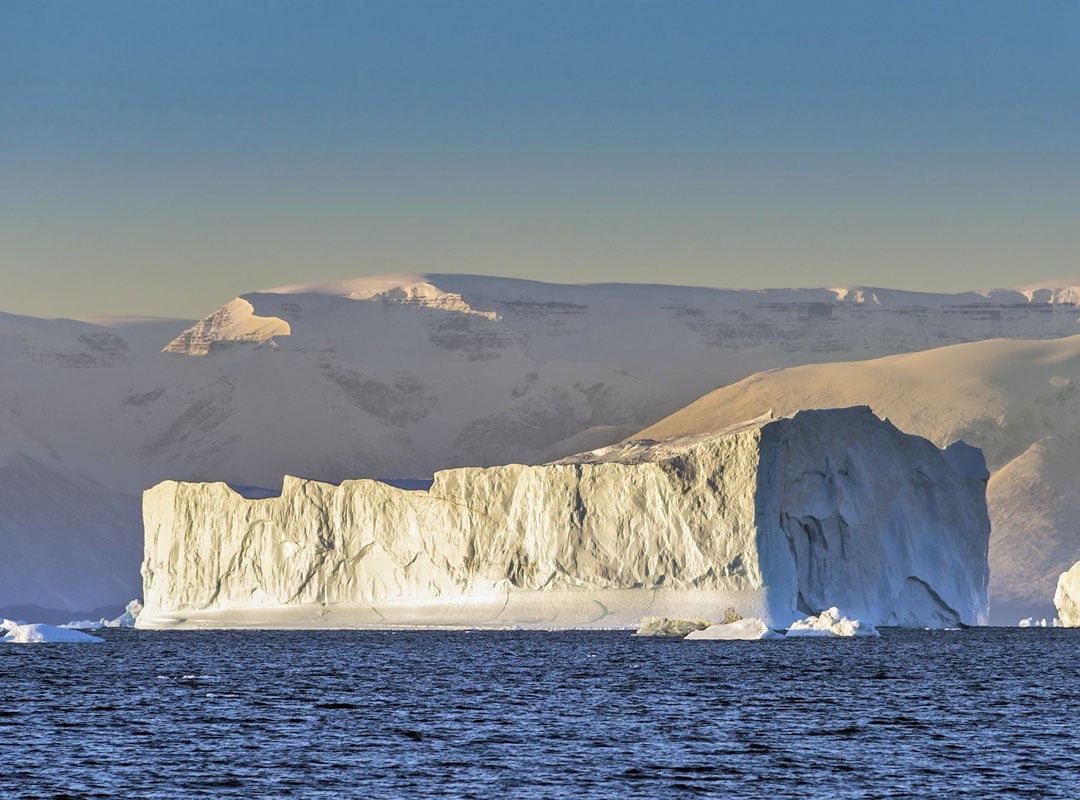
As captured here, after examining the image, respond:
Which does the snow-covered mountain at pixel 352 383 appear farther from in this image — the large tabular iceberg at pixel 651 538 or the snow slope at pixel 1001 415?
the large tabular iceberg at pixel 651 538

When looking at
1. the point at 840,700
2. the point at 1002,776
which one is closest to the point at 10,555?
the point at 840,700

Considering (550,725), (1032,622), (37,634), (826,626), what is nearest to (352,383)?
(1032,622)

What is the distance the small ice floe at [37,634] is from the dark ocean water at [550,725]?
16.2 meters

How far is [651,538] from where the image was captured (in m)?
61.4

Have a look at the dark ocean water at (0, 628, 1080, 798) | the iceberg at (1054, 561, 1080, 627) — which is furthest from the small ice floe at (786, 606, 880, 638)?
the iceberg at (1054, 561, 1080, 627)

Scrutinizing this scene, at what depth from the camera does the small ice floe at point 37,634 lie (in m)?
71.2

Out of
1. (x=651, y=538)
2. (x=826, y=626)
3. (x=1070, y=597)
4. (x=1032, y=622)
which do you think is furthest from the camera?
(x=1032, y=622)

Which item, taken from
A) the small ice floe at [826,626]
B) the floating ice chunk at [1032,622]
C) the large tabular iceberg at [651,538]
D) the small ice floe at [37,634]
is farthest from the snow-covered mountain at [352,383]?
the small ice floe at [826,626]

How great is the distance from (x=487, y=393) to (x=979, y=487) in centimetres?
11944

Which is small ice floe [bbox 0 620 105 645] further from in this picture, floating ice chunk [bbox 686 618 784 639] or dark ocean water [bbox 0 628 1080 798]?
floating ice chunk [bbox 686 618 784 639]

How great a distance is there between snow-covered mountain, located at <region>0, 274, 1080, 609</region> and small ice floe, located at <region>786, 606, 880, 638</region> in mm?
96128

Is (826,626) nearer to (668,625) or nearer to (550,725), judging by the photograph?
(668,625)

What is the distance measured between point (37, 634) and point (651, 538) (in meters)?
25.7

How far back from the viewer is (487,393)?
18688 centimetres
